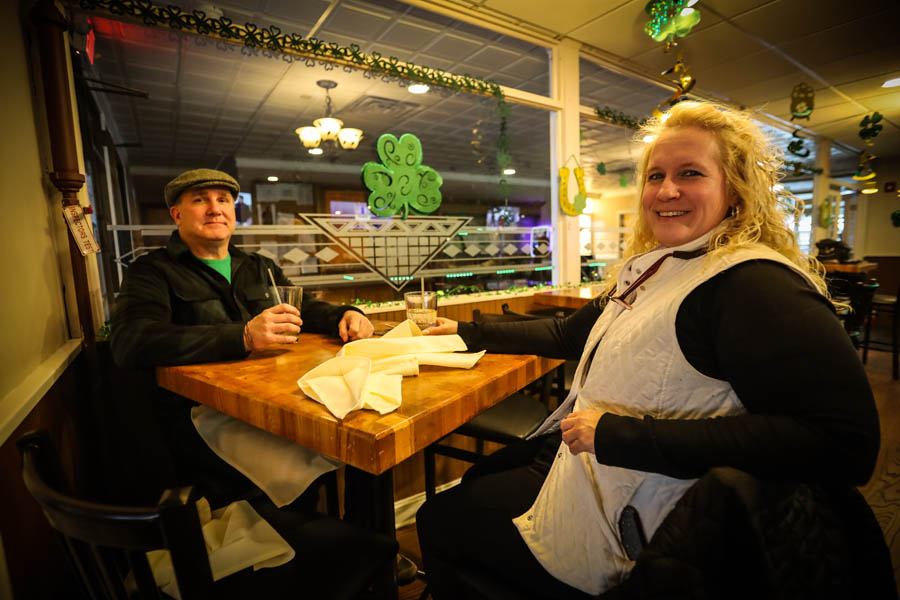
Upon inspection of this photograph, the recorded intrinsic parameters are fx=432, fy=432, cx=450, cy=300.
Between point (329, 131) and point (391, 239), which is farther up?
point (329, 131)

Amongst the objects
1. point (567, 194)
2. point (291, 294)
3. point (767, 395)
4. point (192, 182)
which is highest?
point (567, 194)

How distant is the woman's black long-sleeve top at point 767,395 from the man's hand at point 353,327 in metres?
0.87

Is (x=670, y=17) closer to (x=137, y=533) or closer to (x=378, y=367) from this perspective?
(x=378, y=367)

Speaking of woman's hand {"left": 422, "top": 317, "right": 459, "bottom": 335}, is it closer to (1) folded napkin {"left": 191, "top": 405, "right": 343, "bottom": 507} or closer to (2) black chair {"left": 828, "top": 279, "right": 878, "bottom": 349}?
(1) folded napkin {"left": 191, "top": 405, "right": 343, "bottom": 507}

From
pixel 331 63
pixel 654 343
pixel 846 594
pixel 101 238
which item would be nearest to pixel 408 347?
pixel 654 343

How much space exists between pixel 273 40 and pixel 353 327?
175 cm

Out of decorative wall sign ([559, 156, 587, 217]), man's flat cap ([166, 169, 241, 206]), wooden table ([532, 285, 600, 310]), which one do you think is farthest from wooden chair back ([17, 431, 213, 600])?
decorative wall sign ([559, 156, 587, 217])

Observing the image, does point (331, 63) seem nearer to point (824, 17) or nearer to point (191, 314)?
point (191, 314)

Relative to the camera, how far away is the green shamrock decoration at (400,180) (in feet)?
8.61

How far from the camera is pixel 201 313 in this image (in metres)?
1.54


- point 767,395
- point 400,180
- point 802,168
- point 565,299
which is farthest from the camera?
point 802,168

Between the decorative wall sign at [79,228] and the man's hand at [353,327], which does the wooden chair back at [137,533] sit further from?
the decorative wall sign at [79,228]

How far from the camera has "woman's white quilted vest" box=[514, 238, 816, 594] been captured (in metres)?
0.78

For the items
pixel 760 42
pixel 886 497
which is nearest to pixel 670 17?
pixel 760 42
